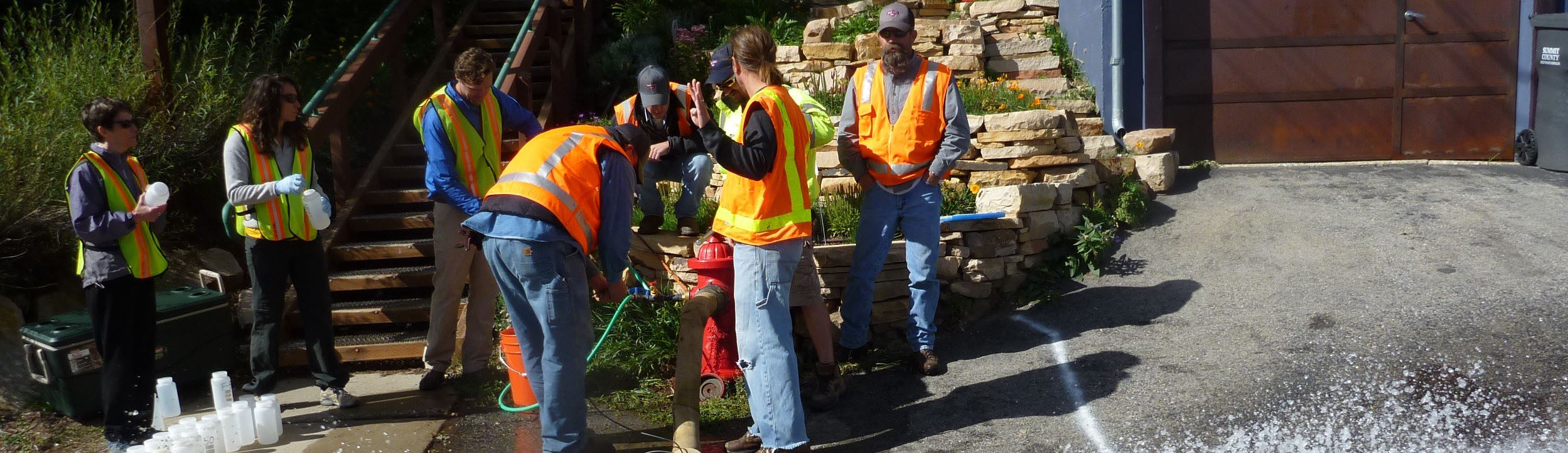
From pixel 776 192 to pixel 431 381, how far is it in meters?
2.25

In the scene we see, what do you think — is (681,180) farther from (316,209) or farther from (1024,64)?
(1024,64)

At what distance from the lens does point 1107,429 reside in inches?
175

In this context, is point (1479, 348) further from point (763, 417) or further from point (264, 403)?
point (264, 403)

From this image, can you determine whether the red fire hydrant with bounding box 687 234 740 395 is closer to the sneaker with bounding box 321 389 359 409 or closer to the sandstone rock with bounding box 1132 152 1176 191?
the sneaker with bounding box 321 389 359 409

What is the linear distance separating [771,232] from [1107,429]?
156 centimetres

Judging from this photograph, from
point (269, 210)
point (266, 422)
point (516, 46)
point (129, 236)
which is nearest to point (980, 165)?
point (516, 46)

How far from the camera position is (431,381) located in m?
5.43

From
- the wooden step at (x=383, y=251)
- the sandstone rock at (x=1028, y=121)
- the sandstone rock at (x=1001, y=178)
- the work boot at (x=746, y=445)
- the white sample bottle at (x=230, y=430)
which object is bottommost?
the work boot at (x=746, y=445)

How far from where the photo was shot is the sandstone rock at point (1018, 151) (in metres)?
6.59

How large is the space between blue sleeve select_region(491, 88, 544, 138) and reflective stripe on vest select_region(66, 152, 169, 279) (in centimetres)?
160

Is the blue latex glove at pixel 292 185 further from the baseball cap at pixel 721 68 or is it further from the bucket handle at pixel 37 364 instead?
the baseball cap at pixel 721 68

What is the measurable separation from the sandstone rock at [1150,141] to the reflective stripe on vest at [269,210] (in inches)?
197

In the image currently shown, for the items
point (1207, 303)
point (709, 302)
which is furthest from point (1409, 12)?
point (709, 302)

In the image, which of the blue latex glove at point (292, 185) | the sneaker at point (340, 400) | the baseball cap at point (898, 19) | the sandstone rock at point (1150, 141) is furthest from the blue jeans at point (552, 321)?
the sandstone rock at point (1150, 141)
